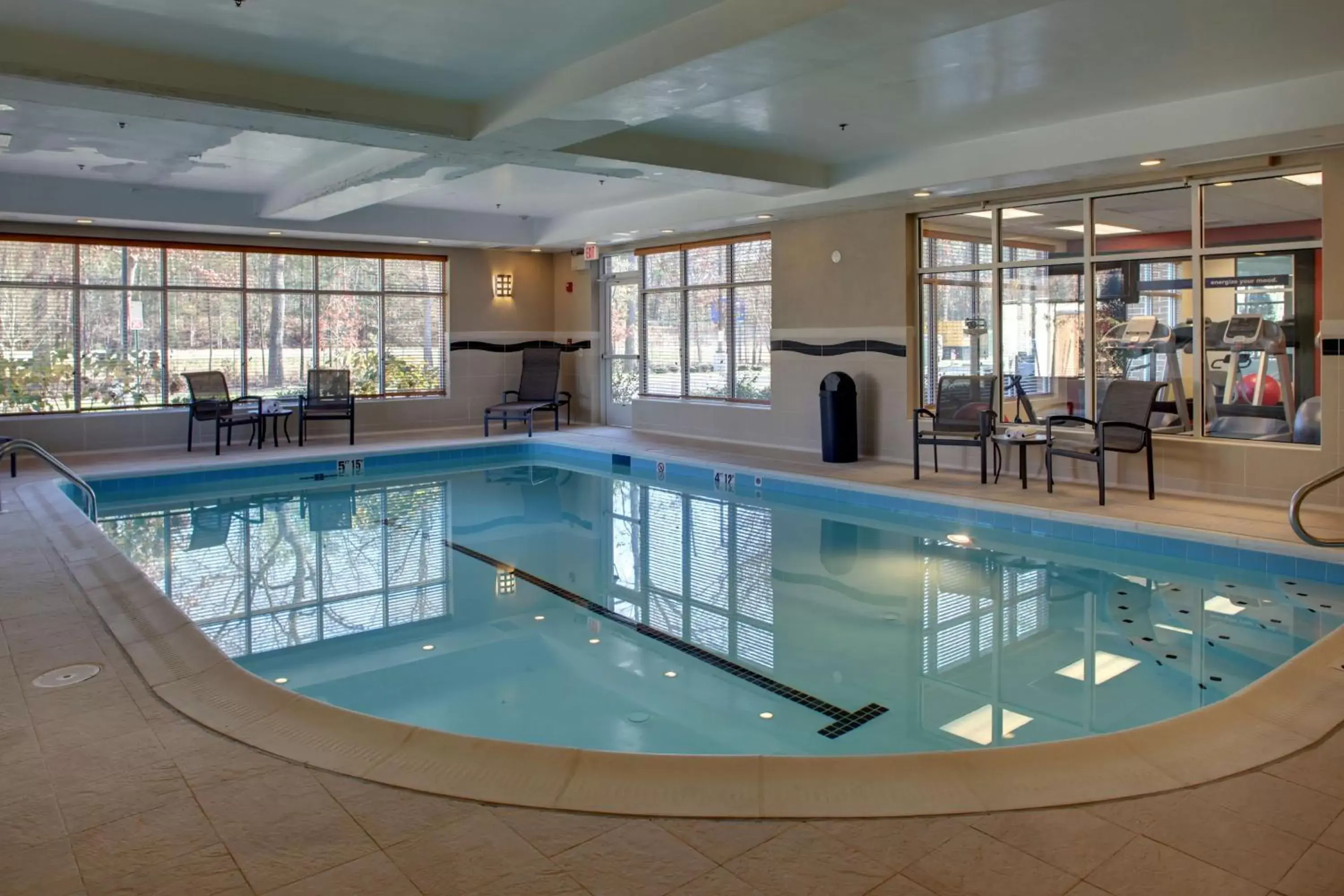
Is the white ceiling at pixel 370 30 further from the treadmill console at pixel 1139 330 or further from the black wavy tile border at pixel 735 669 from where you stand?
the treadmill console at pixel 1139 330

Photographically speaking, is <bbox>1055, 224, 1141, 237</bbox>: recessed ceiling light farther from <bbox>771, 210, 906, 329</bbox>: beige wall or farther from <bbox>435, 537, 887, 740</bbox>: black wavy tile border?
<bbox>435, 537, 887, 740</bbox>: black wavy tile border

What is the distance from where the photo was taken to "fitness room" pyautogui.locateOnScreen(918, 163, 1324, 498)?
6578mm

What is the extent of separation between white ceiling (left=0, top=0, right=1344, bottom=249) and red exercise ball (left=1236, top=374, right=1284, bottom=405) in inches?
46.3

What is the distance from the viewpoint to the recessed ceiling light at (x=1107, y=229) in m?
7.39

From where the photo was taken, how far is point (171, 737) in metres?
2.75

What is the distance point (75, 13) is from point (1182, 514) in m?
7.04

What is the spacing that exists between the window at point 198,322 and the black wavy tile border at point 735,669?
266 inches

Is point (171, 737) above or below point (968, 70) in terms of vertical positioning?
below

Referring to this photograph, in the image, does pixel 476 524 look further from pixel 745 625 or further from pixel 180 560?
pixel 745 625

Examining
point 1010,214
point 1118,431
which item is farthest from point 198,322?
point 1118,431

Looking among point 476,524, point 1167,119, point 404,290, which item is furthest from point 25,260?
point 1167,119

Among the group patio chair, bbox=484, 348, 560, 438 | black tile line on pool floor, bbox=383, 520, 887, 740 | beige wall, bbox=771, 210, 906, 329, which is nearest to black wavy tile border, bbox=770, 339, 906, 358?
beige wall, bbox=771, 210, 906, 329

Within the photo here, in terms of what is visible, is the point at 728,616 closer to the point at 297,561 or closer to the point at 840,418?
the point at 297,561

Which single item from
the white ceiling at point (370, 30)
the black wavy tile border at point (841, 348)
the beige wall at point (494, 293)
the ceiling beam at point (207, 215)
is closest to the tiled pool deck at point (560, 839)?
the white ceiling at point (370, 30)
